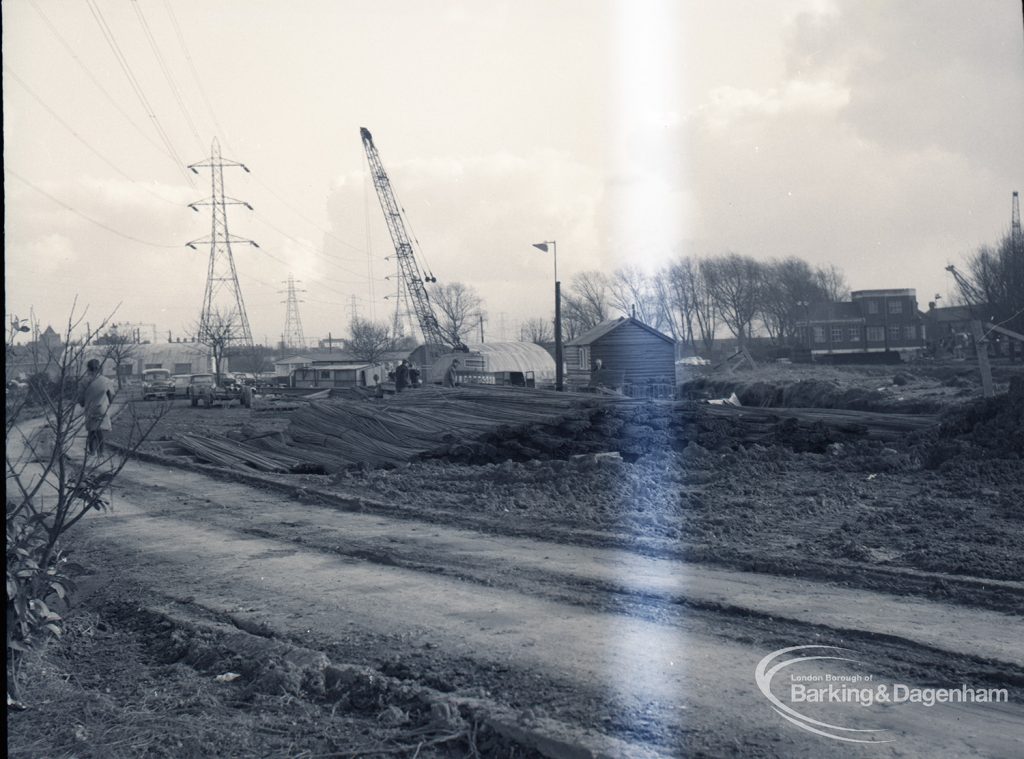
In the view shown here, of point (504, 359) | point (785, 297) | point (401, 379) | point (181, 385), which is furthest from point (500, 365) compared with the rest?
point (785, 297)

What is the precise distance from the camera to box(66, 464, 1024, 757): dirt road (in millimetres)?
4160

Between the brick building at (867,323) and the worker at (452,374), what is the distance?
137 ft

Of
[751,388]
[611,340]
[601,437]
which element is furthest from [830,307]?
[601,437]

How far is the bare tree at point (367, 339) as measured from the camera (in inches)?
3191

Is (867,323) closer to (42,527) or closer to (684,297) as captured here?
(684,297)

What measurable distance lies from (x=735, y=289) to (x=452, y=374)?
39.3 metres

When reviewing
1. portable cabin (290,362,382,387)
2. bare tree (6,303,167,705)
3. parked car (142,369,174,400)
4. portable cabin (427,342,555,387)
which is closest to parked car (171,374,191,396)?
parked car (142,369,174,400)

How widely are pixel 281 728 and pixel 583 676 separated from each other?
1.59m

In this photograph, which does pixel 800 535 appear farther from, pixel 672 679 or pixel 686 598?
pixel 672 679

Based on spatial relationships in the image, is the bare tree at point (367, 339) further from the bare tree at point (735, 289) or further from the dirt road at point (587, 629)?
the dirt road at point (587, 629)

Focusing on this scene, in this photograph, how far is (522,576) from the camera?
7.23m

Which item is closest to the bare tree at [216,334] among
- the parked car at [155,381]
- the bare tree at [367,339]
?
the parked car at [155,381]

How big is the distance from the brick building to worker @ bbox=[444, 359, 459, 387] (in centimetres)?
4169

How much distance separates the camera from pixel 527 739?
160 inches
